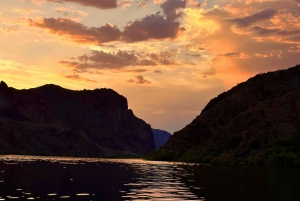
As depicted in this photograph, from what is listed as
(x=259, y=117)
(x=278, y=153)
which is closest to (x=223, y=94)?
(x=259, y=117)

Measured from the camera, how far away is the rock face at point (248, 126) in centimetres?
12031

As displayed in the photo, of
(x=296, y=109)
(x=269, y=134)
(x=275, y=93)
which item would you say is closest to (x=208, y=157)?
(x=269, y=134)

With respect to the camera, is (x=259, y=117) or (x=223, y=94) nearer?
(x=259, y=117)

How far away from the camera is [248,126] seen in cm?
13450

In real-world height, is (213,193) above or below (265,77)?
below

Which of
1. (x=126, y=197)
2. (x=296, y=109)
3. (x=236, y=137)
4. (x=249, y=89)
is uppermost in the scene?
(x=249, y=89)

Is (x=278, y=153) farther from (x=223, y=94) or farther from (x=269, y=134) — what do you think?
(x=223, y=94)

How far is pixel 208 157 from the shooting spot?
130250 millimetres

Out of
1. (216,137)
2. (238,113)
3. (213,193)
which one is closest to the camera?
(213,193)

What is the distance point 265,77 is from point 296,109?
4026cm

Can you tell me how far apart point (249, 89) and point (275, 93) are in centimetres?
1085

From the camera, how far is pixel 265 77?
172 meters

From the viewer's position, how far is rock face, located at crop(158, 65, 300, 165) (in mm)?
120312

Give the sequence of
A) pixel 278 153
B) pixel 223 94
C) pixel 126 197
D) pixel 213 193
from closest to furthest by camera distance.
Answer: pixel 126 197 → pixel 213 193 → pixel 278 153 → pixel 223 94
